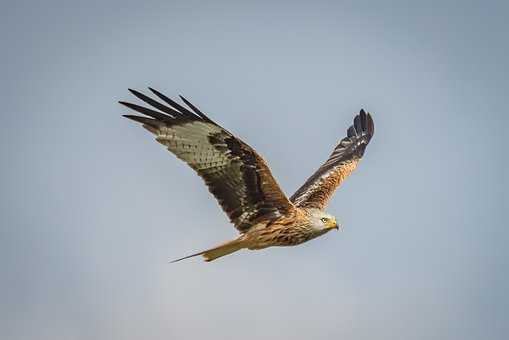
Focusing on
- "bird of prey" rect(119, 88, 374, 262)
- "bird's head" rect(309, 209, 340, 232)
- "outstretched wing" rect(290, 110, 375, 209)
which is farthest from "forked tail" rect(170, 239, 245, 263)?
"outstretched wing" rect(290, 110, 375, 209)

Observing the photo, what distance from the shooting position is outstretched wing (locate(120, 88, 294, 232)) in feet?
31.0

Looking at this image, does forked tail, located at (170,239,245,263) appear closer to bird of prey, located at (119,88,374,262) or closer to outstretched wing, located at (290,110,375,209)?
bird of prey, located at (119,88,374,262)

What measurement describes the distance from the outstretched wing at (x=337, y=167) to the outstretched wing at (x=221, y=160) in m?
1.61

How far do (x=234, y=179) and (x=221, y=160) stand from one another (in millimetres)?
303

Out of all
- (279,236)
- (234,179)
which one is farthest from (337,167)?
(234,179)

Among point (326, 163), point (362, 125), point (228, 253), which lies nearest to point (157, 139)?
point (228, 253)

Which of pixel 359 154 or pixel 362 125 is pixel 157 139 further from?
pixel 362 125

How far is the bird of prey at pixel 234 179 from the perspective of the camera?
373 inches

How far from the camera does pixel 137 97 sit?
29.4 feet

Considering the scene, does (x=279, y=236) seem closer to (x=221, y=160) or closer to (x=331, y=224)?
(x=331, y=224)

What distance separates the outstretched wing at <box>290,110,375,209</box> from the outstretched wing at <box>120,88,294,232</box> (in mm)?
1613

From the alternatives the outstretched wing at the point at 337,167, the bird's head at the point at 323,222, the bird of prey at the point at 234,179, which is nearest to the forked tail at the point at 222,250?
the bird of prey at the point at 234,179

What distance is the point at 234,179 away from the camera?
9859 millimetres

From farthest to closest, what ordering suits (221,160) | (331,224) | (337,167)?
(337,167) < (331,224) < (221,160)
